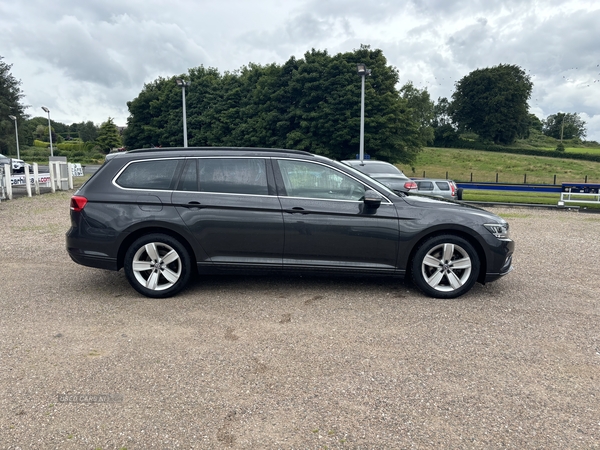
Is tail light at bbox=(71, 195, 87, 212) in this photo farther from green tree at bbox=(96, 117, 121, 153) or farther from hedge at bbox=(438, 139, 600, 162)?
green tree at bbox=(96, 117, 121, 153)

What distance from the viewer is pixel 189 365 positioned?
3520 mm

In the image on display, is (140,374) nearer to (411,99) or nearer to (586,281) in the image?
(586,281)

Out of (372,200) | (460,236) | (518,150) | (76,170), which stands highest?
(518,150)

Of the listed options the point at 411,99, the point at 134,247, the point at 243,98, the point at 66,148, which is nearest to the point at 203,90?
the point at 243,98

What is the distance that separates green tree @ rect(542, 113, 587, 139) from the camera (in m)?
96.9

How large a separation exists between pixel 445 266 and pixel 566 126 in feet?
360

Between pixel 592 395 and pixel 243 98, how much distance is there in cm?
4673

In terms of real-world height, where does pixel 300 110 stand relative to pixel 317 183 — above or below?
above

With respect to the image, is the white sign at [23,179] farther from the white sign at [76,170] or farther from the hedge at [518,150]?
the hedge at [518,150]

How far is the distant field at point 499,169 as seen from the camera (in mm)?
42531

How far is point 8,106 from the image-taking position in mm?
53094

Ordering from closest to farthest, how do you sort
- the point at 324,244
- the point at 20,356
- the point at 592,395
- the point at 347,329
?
1. the point at 592,395
2. the point at 20,356
3. the point at 347,329
4. the point at 324,244

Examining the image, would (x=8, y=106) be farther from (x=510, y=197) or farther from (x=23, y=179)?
(x=510, y=197)

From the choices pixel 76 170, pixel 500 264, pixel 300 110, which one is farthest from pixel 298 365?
pixel 300 110
